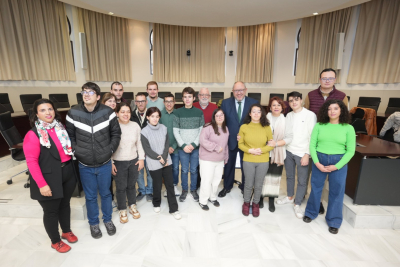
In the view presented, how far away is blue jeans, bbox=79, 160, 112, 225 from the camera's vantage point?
6.68 feet

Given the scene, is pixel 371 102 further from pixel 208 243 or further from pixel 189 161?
pixel 208 243

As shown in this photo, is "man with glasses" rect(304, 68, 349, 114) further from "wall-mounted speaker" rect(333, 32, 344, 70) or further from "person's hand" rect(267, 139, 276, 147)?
"wall-mounted speaker" rect(333, 32, 344, 70)

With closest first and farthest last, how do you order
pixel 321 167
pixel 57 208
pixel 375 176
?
pixel 57 208
pixel 321 167
pixel 375 176

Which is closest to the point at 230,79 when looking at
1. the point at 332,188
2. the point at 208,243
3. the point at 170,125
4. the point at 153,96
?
the point at 153,96

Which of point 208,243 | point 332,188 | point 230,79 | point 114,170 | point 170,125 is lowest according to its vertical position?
point 208,243

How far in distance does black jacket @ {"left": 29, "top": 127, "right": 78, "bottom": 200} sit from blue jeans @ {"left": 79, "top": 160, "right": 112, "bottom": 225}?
0.25 m

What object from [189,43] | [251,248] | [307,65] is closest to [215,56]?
[189,43]

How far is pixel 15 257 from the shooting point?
1.93m

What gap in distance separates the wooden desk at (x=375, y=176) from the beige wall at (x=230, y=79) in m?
4.89

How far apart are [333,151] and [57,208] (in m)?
2.70

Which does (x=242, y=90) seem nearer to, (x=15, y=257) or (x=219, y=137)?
(x=219, y=137)

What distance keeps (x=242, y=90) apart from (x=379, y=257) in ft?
7.05

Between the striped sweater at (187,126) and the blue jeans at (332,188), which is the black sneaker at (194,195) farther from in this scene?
the blue jeans at (332,188)

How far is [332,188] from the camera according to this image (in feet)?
7.43
